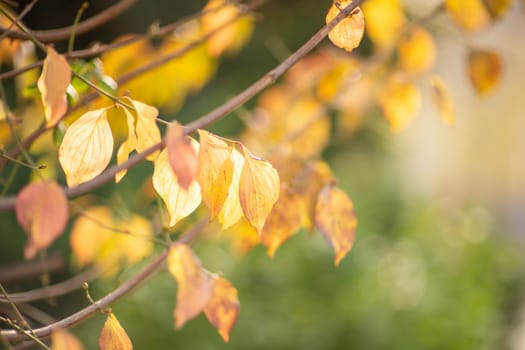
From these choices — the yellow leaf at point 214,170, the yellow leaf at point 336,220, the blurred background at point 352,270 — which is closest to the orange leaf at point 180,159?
the yellow leaf at point 214,170

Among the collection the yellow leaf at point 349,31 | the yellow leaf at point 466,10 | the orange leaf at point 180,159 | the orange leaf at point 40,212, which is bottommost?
the yellow leaf at point 466,10

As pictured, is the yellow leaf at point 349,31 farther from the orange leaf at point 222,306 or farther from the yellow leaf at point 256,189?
the orange leaf at point 222,306

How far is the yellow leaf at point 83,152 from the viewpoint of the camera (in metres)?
0.80

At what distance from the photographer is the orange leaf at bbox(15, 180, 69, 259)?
684 mm

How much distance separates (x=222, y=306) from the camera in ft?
3.14

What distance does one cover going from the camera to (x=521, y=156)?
11758 mm

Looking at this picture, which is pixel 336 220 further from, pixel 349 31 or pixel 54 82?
pixel 54 82

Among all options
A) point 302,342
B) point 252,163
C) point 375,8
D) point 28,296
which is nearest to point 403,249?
point 302,342

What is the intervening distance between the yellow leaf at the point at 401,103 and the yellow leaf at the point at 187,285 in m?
0.81

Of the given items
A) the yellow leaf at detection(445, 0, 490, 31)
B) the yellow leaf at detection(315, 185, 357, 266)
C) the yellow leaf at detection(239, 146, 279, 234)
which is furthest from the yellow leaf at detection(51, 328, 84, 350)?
the yellow leaf at detection(445, 0, 490, 31)

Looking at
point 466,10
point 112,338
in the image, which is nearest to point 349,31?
point 112,338

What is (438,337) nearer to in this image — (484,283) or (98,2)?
(484,283)

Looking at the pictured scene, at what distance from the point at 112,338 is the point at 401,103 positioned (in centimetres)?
96

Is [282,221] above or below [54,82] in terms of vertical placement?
below
